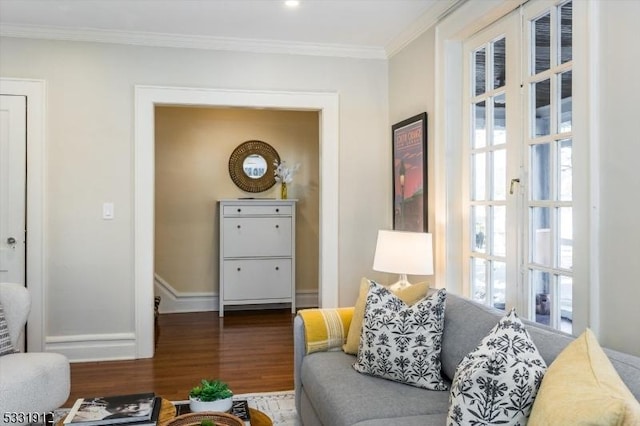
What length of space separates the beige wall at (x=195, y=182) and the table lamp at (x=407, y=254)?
3.12m

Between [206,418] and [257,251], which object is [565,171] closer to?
[206,418]

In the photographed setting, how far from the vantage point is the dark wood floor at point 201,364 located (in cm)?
348

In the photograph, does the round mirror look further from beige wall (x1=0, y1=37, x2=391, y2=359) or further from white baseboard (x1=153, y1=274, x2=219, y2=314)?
beige wall (x1=0, y1=37, x2=391, y2=359)

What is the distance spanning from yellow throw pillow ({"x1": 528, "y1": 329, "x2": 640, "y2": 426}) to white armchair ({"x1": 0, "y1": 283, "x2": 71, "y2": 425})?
2.10 m

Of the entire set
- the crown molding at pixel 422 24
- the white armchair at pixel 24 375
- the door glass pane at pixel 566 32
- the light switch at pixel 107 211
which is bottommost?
the white armchair at pixel 24 375

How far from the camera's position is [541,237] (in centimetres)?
266

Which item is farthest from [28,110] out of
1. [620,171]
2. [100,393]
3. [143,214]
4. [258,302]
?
[620,171]

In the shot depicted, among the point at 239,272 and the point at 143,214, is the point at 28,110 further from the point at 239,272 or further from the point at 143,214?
the point at 239,272

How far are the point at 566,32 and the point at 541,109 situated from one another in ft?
1.22

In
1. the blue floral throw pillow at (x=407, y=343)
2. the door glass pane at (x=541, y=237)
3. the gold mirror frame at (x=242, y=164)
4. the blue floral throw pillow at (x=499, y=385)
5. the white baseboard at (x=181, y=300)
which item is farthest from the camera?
the gold mirror frame at (x=242, y=164)

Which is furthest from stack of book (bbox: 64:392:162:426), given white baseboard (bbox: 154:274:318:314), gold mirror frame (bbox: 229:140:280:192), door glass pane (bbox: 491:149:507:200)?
gold mirror frame (bbox: 229:140:280:192)

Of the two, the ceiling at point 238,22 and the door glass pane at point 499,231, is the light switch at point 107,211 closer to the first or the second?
the ceiling at point 238,22

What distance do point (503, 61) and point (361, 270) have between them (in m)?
Result: 2.15

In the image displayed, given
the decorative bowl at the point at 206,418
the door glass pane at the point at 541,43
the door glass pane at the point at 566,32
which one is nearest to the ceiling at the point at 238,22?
the door glass pane at the point at 541,43
